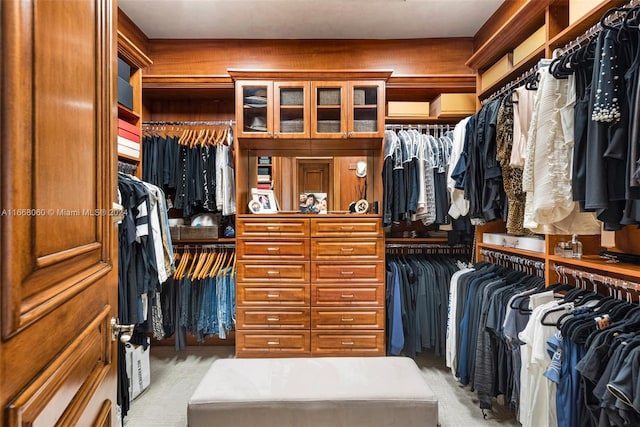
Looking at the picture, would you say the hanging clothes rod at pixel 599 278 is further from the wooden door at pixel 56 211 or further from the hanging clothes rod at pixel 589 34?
the wooden door at pixel 56 211

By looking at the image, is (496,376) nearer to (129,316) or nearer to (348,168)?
(348,168)

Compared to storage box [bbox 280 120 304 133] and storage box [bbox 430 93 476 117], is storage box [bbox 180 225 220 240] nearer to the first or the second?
storage box [bbox 280 120 304 133]

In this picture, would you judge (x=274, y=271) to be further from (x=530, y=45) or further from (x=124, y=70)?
(x=530, y=45)

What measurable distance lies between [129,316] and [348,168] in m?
2.09

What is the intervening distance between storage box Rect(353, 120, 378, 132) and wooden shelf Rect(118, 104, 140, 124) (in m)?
1.66

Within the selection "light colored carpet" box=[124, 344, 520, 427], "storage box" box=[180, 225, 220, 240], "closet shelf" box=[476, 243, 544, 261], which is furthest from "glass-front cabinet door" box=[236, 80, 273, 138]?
"light colored carpet" box=[124, 344, 520, 427]

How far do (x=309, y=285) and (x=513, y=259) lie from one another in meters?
1.50

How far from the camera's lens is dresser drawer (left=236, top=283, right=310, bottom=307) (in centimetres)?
270

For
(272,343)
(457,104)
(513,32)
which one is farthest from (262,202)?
(513,32)

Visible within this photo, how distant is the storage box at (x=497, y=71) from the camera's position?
223 centimetres

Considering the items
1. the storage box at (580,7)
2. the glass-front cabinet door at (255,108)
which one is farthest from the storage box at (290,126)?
the storage box at (580,7)

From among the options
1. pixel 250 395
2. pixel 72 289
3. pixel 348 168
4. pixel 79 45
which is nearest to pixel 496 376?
pixel 250 395

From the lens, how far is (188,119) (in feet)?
10.7

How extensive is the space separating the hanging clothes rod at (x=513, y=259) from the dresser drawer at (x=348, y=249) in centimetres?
80
